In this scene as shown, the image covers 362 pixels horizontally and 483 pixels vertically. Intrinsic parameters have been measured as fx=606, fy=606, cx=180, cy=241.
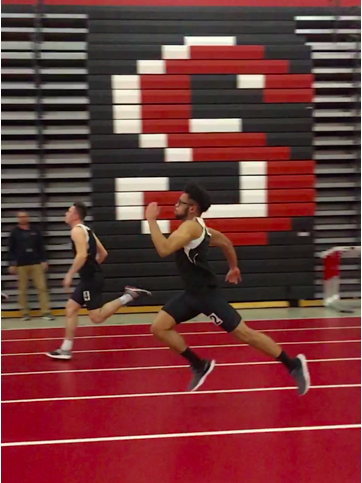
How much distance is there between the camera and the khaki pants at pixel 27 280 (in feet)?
33.0

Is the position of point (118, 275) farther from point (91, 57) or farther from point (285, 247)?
point (91, 57)

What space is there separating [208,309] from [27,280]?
565 centimetres

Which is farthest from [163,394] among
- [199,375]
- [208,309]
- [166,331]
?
[208,309]

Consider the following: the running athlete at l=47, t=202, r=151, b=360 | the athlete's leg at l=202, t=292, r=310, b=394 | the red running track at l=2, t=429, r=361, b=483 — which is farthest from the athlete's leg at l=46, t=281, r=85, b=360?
the red running track at l=2, t=429, r=361, b=483

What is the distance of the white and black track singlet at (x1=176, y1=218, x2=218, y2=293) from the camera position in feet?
17.2

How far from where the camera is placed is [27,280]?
33.2 ft

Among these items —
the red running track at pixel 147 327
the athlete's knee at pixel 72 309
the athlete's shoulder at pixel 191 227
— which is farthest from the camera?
the red running track at pixel 147 327

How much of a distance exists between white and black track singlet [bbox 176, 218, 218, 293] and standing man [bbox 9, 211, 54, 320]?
17.4 ft

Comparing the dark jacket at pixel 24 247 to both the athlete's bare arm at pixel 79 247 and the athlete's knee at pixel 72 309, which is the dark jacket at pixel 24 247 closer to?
the athlete's knee at pixel 72 309

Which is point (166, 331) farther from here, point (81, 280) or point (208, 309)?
point (81, 280)

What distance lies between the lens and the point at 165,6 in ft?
36.1

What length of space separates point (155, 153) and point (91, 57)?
2.04m

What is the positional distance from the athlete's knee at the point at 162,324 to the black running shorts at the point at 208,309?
4 cm

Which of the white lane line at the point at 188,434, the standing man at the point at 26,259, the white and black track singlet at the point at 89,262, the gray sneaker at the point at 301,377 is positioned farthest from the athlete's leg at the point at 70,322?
the standing man at the point at 26,259
